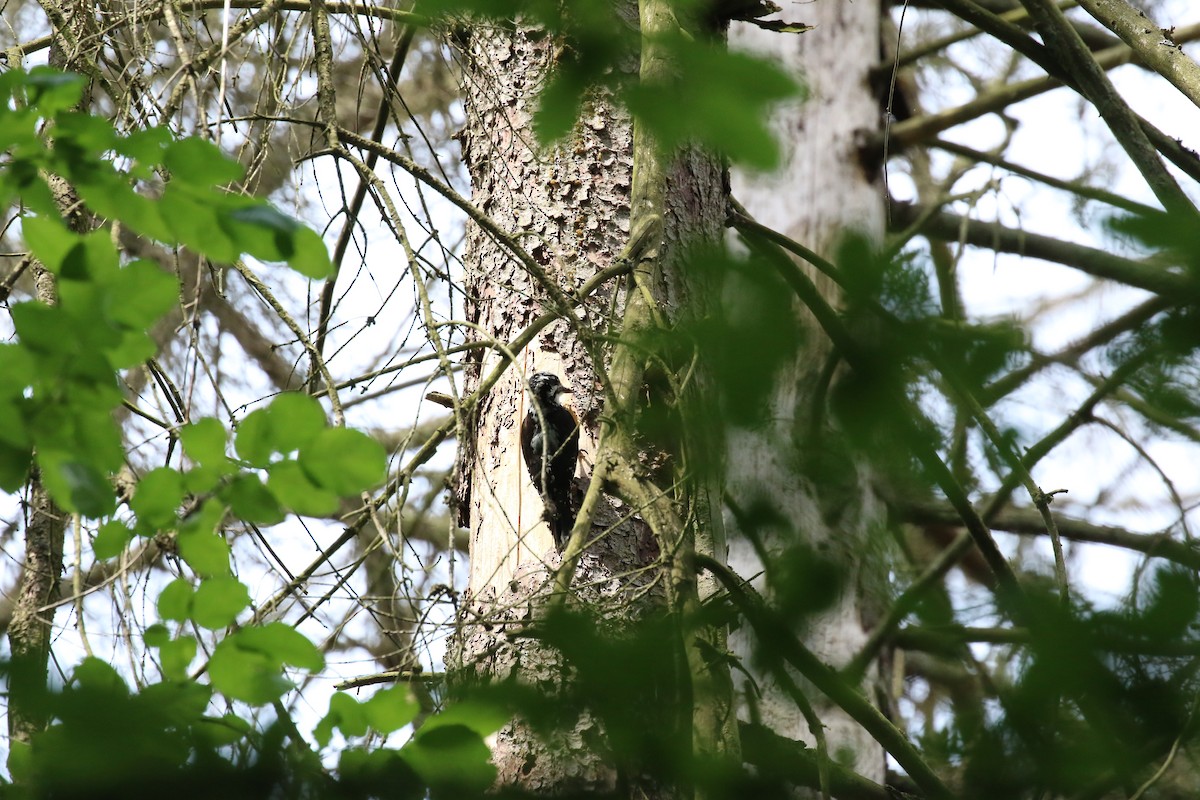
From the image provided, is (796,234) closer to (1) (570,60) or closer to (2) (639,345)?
(2) (639,345)

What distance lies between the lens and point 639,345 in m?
1.98

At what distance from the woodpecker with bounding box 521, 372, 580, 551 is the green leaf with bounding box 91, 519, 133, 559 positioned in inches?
45.1

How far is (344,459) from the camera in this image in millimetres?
1233

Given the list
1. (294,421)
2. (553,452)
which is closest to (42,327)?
(294,421)

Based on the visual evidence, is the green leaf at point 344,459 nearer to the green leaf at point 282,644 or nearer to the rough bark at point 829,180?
the green leaf at point 282,644

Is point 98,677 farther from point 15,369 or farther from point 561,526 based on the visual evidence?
point 561,526

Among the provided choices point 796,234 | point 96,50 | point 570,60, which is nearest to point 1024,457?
point 570,60

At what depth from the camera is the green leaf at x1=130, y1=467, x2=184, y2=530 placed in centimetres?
127

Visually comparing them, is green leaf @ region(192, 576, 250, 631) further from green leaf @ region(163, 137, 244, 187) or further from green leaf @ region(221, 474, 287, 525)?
green leaf @ region(163, 137, 244, 187)

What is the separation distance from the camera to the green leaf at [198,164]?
4.16 ft

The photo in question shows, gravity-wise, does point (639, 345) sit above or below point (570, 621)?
above

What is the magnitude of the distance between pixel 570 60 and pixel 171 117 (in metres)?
1.49

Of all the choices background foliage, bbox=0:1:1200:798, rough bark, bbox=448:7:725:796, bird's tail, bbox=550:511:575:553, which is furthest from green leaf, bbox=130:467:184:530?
bird's tail, bbox=550:511:575:553

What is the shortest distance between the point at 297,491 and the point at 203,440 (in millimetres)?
127
